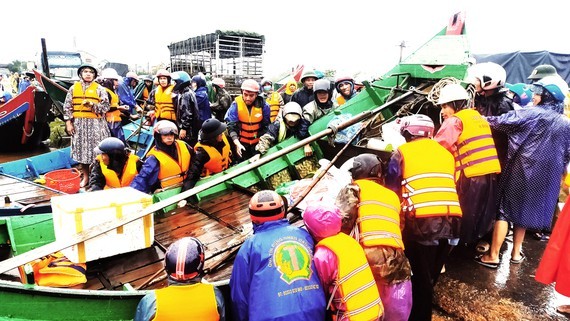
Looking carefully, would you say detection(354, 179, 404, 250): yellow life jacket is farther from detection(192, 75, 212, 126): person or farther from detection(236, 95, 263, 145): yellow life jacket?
detection(192, 75, 212, 126): person

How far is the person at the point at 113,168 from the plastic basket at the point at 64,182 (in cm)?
146

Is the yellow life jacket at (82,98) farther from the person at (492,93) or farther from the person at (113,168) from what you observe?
the person at (492,93)

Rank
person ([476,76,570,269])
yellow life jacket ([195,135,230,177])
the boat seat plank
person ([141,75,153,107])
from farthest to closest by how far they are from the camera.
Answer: person ([141,75,153,107]) → yellow life jacket ([195,135,230,177]) → person ([476,76,570,269]) → the boat seat plank

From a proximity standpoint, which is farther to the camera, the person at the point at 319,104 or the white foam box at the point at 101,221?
the person at the point at 319,104

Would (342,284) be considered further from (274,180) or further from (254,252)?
(274,180)

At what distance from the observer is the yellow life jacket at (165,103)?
280 inches

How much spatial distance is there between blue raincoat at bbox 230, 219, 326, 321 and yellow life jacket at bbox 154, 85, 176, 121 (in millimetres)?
5531

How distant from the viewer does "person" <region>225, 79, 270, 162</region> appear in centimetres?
538

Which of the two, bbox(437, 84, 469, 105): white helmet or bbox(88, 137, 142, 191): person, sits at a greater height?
bbox(437, 84, 469, 105): white helmet

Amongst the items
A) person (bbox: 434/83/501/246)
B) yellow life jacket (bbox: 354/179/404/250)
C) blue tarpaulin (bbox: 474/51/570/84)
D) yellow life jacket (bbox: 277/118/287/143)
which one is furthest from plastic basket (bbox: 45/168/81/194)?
blue tarpaulin (bbox: 474/51/570/84)

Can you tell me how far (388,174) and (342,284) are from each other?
3.62ft

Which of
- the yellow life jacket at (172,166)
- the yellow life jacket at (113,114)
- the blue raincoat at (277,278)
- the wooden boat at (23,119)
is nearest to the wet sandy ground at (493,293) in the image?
the blue raincoat at (277,278)

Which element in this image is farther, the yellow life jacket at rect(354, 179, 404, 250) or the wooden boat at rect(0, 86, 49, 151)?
the wooden boat at rect(0, 86, 49, 151)

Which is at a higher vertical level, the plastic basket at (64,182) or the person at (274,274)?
the person at (274,274)
